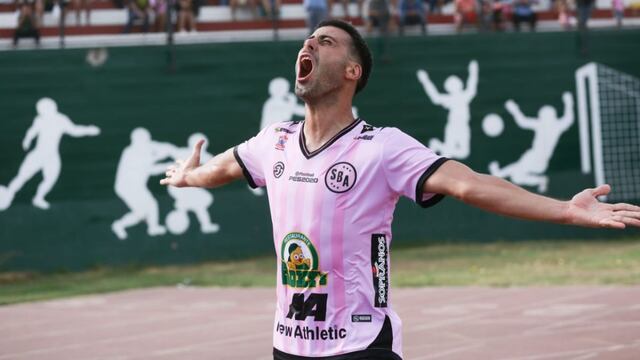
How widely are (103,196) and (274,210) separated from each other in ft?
39.3

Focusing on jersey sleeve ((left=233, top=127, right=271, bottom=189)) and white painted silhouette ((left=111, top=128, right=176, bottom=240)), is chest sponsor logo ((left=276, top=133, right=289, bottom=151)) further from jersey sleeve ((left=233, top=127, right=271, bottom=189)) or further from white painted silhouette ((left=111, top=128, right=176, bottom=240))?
white painted silhouette ((left=111, top=128, right=176, bottom=240))

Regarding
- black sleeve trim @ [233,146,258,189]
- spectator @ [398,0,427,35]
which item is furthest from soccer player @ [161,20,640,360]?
spectator @ [398,0,427,35]

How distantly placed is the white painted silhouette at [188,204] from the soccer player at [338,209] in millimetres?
12046

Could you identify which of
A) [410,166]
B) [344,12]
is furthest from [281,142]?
[344,12]

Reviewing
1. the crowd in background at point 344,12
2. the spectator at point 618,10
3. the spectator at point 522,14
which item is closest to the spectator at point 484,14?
the crowd in background at point 344,12

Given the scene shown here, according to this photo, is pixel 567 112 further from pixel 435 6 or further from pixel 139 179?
pixel 139 179

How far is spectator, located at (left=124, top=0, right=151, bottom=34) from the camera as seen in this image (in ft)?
59.9

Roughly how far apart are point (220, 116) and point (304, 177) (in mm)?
12648

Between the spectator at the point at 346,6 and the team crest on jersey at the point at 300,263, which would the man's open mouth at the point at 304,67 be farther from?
the spectator at the point at 346,6

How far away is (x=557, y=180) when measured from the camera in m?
19.0

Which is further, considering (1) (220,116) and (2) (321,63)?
(1) (220,116)

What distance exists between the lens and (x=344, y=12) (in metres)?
19.4

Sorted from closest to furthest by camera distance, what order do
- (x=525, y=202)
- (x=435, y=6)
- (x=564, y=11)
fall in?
(x=525, y=202) < (x=435, y=6) < (x=564, y=11)

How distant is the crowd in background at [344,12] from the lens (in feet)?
57.5
